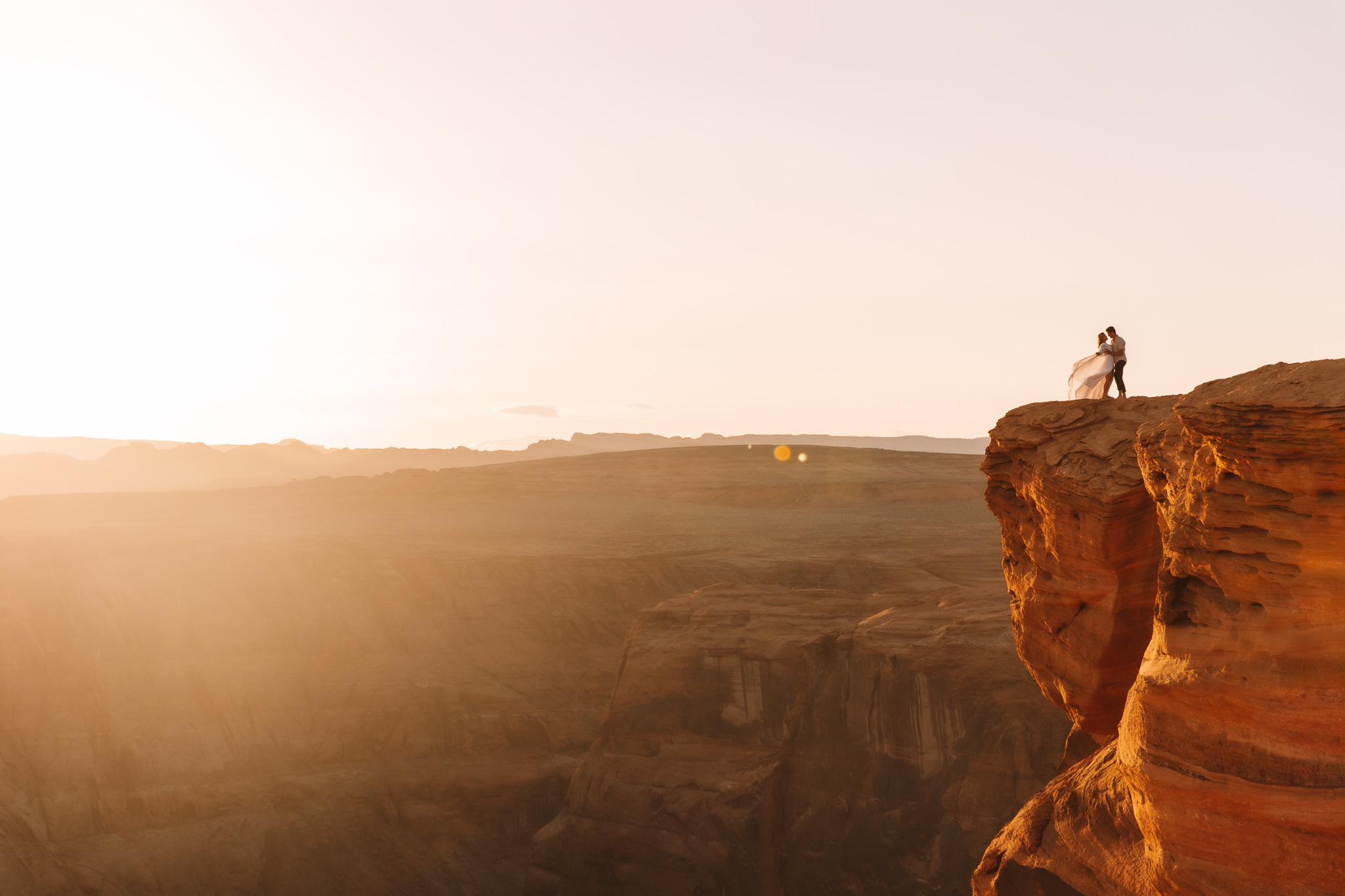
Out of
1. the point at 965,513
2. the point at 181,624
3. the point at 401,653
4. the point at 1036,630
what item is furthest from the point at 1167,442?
the point at 965,513

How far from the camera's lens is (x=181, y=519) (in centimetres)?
4831

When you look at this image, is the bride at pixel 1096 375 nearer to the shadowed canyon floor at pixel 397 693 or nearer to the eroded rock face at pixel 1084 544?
the eroded rock face at pixel 1084 544

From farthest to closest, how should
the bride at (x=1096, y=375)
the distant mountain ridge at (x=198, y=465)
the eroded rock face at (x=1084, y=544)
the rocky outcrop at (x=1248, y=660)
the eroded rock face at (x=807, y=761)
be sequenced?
the distant mountain ridge at (x=198, y=465), the eroded rock face at (x=807, y=761), the bride at (x=1096, y=375), the eroded rock face at (x=1084, y=544), the rocky outcrop at (x=1248, y=660)

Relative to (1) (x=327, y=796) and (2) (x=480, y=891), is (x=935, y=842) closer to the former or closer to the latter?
(2) (x=480, y=891)

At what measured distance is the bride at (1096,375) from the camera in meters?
12.2

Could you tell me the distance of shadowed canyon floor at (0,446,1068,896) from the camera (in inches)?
699

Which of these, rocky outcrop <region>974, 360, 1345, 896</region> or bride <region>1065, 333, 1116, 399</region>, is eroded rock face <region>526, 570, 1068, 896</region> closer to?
bride <region>1065, 333, 1116, 399</region>

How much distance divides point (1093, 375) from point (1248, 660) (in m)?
6.16

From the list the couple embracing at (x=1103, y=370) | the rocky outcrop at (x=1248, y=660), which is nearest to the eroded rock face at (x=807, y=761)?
the couple embracing at (x=1103, y=370)

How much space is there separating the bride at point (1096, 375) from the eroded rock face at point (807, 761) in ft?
21.5

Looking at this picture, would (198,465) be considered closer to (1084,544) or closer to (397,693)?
(397,693)

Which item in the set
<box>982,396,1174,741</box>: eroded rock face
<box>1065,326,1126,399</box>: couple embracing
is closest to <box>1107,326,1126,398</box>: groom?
<box>1065,326,1126,399</box>: couple embracing

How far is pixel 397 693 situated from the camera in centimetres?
2461

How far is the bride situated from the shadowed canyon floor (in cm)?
655
